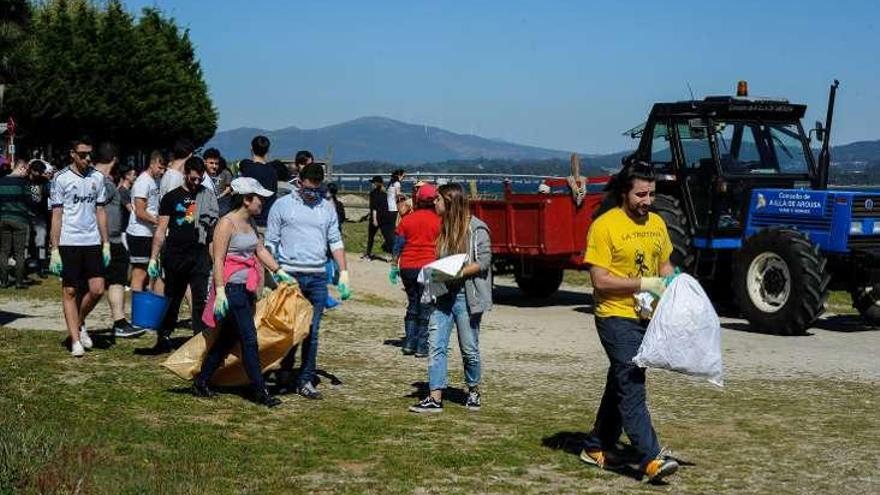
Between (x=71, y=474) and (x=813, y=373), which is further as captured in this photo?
(x=813, y=373)

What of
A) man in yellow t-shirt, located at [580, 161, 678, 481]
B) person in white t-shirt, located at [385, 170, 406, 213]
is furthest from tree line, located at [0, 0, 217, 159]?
man in yellow t-shirt, located at [580, 161, 678, 481]

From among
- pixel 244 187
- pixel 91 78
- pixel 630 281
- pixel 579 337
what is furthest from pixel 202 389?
pixel 91 78

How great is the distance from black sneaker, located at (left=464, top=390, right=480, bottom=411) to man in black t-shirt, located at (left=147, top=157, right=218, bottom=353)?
8.92ft

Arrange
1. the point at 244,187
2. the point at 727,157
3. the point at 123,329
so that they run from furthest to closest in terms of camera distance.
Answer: the point at 727,157 < the point at 123,329 < the point at 244,187

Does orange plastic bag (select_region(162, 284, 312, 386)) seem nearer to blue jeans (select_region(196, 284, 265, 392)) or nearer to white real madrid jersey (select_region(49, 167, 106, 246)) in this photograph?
blue jeans (select_region(196, 284, 265, 392))

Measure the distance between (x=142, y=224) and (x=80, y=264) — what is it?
1.26 meters

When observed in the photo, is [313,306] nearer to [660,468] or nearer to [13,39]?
[660,468]

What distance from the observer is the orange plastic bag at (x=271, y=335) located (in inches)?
394

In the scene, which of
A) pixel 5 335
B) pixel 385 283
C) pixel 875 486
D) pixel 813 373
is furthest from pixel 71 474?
pixel 385 283

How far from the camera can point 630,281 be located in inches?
302

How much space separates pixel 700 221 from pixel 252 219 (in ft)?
28.2

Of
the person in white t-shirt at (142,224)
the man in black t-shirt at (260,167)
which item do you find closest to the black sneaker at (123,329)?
the person in white t-shirt at (142,224)

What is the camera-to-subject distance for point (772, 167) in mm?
17219

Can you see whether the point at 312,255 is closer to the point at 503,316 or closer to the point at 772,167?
the point at 503,316
